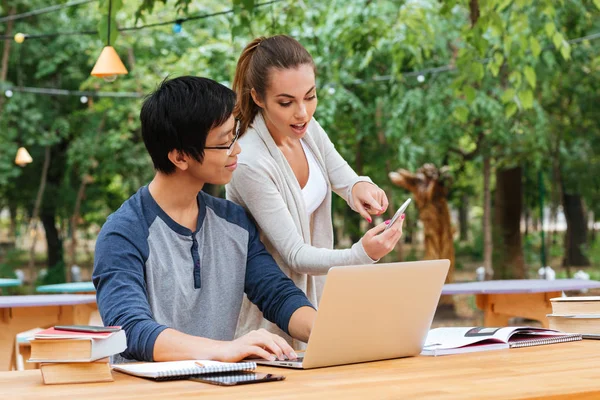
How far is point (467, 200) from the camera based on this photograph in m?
24.0

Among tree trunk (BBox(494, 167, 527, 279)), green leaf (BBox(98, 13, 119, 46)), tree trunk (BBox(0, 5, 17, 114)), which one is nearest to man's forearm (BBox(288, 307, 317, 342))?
green leaf (BBox(98, 13, 119, 46))

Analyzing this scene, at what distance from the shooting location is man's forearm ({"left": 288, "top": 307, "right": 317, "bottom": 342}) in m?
2.28

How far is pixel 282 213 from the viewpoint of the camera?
96.3 inches

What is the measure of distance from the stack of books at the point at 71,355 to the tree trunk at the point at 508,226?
35.5 feet

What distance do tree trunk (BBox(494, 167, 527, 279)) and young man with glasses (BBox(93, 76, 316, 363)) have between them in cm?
1013

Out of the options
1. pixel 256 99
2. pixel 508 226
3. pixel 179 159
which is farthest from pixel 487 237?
pixel 179 159

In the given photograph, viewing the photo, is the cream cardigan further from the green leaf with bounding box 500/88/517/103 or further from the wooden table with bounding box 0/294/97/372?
the green leaf with bounding box 500/88/517/103

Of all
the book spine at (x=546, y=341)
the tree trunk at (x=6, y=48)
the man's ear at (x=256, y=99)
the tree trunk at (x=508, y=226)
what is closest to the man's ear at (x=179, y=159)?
the man's ear at (x=256, y=99)

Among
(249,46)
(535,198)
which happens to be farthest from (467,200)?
(249,46)

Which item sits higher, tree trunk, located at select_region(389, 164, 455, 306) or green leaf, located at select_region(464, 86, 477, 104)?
green leaf, located at select_region(464, 86, 477, 104)

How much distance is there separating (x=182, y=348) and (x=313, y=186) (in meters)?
0.84

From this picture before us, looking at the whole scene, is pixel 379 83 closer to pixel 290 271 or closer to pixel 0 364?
pixel 0 364

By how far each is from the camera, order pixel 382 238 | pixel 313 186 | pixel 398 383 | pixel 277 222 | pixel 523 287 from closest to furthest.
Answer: pixel 398 383, pixel 382 238, pixel 277 222, pixel 313 186, pixel 523 287

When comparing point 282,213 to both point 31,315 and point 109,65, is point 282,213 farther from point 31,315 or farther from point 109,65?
point 109,65
